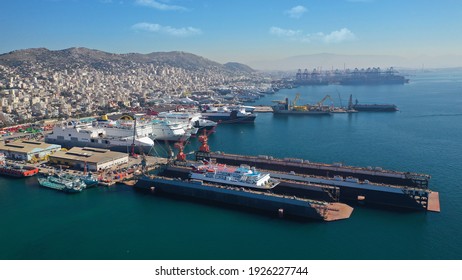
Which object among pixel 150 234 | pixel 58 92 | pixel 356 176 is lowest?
pixel 150 234

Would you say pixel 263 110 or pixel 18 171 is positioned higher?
pixel 263 110

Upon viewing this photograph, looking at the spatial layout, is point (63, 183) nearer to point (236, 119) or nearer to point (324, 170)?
point (324, 170)

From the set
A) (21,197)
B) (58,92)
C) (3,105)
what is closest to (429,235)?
(21,197)

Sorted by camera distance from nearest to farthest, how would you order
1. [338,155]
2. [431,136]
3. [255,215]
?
1. [255,215]
2. [338,155]
3. [431,136]

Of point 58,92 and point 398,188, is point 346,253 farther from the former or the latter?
point 58,92

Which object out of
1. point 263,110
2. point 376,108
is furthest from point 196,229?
point 376,108

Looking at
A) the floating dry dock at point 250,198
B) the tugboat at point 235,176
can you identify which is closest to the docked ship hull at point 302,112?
the tugboat at point 235,176

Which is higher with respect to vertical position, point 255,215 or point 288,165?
point 288,165

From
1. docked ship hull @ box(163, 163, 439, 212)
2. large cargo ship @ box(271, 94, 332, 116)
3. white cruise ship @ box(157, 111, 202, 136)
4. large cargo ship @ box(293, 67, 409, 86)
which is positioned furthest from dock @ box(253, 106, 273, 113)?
large cargo ship @ box(293, 67, 409, 86)
